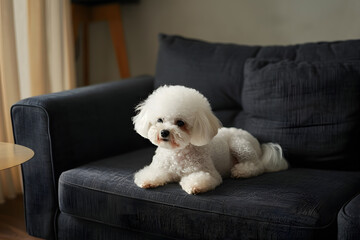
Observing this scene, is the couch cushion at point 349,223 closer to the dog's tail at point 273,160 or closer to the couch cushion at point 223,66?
the dog's tail at point 273,160

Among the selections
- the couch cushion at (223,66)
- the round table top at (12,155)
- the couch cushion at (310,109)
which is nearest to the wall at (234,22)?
the couch cushion at (223,66)

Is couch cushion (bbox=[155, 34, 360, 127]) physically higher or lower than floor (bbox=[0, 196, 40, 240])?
higher

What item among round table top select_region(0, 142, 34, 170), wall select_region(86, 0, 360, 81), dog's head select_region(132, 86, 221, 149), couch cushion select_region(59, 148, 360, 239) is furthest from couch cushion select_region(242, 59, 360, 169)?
round table top select_region(0, 142, 34, 170)

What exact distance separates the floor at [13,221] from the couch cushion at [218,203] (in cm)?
50

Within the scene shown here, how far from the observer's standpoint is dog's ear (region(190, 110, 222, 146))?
1796mm

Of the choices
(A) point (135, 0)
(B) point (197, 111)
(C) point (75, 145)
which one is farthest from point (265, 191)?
(A) point (135, 0)

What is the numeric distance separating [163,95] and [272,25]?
4.47ft

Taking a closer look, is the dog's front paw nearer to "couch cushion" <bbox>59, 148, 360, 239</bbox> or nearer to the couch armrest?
"couch cushion" <bbox>59, 148, 360, 239</bbox>

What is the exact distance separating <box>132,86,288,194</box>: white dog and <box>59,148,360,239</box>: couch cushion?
0.15ft

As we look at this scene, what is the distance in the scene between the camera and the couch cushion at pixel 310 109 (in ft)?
6.82

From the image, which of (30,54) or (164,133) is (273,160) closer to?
(164,133)

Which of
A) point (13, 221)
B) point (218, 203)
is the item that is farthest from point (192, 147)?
point (13, 221)

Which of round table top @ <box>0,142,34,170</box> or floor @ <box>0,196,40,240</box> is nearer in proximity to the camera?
round table top @ <box>0,142,34,170</box>

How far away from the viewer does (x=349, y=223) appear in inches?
60.5
